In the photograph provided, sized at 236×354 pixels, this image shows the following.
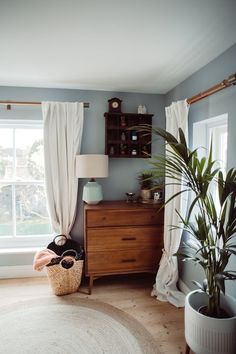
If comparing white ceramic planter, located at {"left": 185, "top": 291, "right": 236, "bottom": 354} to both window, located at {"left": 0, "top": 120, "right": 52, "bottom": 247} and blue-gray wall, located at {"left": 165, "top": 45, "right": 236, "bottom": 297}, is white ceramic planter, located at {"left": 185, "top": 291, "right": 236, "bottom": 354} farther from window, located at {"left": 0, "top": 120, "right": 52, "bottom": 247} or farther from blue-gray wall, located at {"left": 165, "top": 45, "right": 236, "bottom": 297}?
window, located at {"left": 0, "top": 120, "right": 52, "bottom": 247}

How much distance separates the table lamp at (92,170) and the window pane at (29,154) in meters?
0.74

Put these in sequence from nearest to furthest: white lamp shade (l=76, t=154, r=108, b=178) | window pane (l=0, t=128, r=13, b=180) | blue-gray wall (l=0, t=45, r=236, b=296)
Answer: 1. white lamp shade (l=76, t=154, r=108, b=178)
2. blue-gray wall (l=0, t=45, r=236, b=296)
3. window pane (l=0, t=128, r=13, b=180)

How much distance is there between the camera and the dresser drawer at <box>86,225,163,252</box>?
8.30ft

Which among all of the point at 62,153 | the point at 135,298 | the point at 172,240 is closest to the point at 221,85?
the point at 172,240

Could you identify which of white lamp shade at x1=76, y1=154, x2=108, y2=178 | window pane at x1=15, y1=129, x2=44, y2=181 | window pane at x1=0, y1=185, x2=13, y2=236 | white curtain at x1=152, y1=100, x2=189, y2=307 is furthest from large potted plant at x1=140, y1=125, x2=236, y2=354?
window pane at x1=0, y1=185, x2=13, y2=236

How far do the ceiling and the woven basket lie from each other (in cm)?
194

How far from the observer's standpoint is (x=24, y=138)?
10.1 ft

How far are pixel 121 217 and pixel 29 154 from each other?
1475mm

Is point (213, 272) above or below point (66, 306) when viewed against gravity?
above

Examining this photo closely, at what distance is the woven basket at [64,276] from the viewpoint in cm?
249

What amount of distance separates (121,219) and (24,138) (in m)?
1.63

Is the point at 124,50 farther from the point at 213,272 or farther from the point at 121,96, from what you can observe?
the point at 213,272

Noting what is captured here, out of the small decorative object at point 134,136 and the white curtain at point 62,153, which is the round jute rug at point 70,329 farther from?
the small decorative object at point 134,136

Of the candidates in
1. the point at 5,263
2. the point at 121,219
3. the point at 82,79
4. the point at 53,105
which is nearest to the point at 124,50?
the point at 82,79
